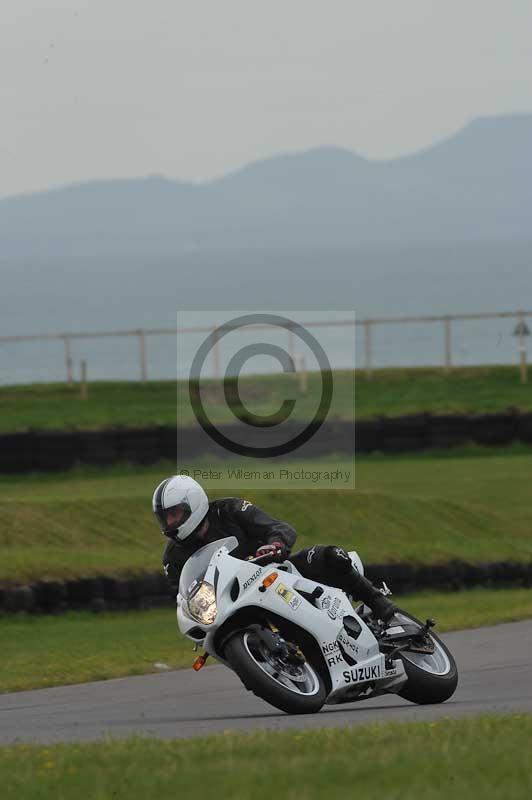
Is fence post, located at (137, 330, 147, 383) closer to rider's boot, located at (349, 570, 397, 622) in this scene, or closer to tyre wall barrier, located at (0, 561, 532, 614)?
tyre wall barrier, located at (0, 561, 532, 614)

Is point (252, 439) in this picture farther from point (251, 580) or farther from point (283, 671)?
point (283, 671)

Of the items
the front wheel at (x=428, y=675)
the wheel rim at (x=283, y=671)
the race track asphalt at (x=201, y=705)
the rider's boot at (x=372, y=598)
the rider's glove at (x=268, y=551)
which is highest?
the rider's glove at (x=268, y=551)

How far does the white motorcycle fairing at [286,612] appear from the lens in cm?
909

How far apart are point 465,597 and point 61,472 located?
34.3 feet

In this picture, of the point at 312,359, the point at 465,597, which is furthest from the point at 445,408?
the point at 465,597

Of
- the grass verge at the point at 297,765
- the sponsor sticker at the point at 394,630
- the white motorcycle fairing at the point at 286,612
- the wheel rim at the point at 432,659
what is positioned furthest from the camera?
the wheel rim at the point at 432,659

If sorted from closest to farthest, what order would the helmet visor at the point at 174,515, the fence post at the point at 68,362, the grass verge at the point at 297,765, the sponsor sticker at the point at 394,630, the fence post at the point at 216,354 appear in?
the grass verge at the point at 297,765 → the helmet visor at the point at 174,515 → the sponsor sticker at the point at 394,630 → the fence post at the point at 216,354 → the fence post at the point at 68,362

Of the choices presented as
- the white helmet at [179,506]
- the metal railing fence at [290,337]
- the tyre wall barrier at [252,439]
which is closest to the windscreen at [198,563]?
the white helmet at [179,506]

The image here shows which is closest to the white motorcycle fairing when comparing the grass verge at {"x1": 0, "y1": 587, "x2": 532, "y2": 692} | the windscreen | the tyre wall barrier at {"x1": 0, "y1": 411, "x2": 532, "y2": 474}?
the windscreen

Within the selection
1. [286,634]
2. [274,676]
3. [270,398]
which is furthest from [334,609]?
[270,398]

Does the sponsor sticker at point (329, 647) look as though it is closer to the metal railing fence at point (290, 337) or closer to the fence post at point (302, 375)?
the fence post at point (302, 375)

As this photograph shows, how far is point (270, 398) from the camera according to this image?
34906 mm

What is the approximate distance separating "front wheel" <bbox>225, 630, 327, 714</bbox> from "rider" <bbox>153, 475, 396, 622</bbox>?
53cm

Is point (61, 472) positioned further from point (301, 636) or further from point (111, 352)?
point (301, 636)
